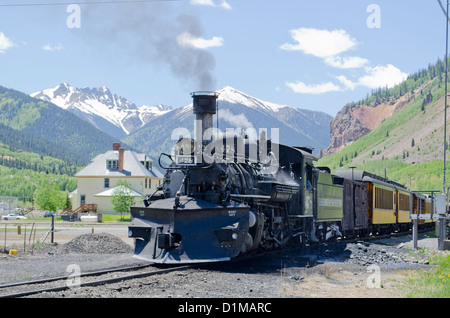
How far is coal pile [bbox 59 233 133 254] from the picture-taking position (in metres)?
21.6

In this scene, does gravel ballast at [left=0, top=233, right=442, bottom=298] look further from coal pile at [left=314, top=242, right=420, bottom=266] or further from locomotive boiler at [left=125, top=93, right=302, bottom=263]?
locomotive boiler at [left=125, top=93, right=302, bottom=263]

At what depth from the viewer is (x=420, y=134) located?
7057 inches

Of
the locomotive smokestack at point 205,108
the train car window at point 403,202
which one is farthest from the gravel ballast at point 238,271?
the train car window at point 403,202

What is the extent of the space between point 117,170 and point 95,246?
57.4 metres

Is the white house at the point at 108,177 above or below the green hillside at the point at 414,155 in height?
below

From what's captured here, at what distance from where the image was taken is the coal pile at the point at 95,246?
21609 mm

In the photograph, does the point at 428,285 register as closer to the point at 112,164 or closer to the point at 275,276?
the point at 275,276

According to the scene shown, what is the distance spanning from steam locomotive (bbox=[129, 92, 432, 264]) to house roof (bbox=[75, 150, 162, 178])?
58.3 m

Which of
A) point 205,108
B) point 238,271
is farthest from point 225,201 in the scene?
point 205,108

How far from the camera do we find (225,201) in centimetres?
1478

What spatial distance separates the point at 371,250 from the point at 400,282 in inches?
327

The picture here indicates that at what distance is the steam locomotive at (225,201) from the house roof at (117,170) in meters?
58.3

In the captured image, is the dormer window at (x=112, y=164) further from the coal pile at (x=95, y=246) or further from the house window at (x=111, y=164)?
the coal pile at (x=95, y=246)

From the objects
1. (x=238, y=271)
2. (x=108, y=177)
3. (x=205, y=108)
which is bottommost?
(x=238, y=271)
